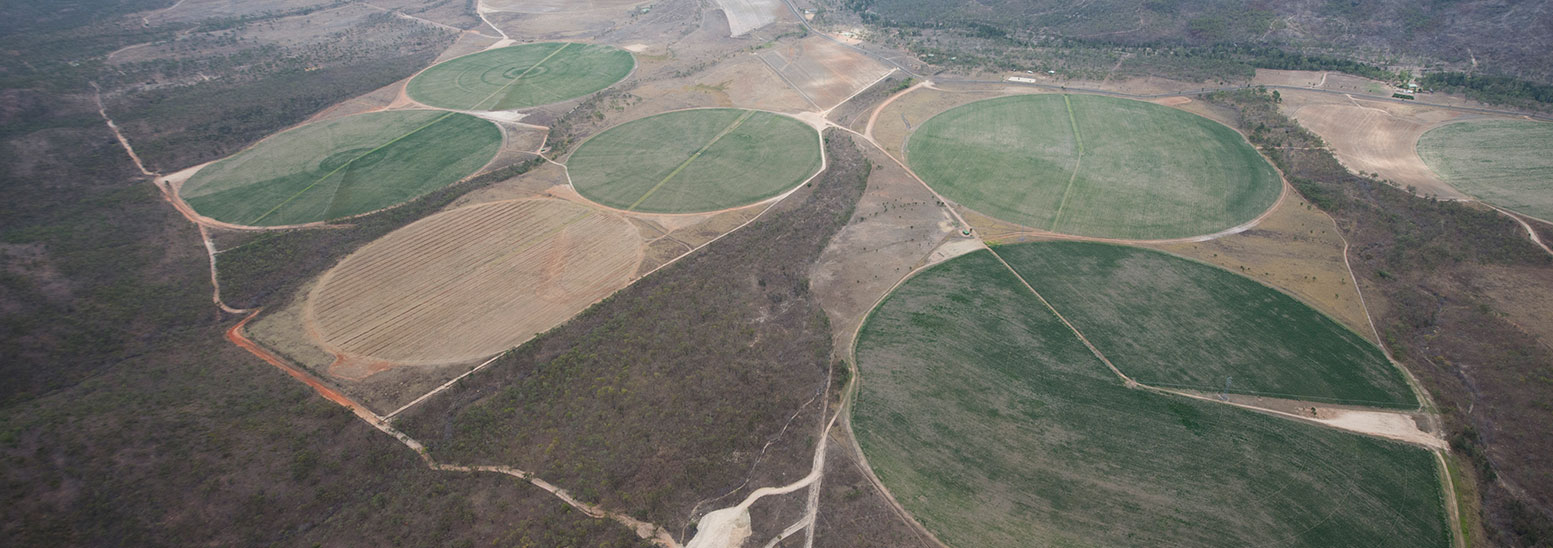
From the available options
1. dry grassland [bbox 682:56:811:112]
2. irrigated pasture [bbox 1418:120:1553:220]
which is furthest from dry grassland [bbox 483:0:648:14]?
irrigated pasture [bbox 1418:120:1553:220]

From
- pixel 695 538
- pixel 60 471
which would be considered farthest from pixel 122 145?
pixel 695 538

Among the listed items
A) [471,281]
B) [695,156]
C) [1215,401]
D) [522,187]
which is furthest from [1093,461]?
[522,187]

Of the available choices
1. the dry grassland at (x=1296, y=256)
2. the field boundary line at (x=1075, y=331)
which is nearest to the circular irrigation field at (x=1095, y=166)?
the dry grassland at (x=1296, y=256)

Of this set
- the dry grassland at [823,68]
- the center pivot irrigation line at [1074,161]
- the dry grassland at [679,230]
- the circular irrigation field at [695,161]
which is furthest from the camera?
the dry grassland at [823,68]

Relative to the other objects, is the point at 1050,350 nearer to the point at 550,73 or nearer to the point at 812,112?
the point at 812,112

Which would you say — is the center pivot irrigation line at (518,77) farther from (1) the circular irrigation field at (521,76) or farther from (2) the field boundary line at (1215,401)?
(2) the field boundary line at (1215,401)

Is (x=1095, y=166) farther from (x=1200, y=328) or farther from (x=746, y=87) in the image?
(x=746, y=87)
